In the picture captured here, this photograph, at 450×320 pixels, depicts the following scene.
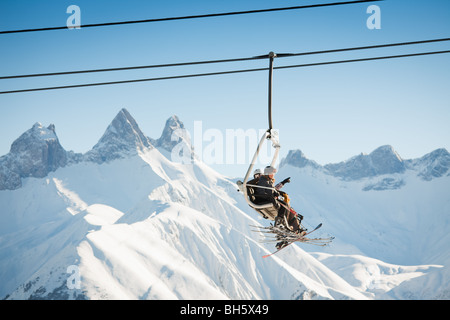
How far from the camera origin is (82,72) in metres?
13.1

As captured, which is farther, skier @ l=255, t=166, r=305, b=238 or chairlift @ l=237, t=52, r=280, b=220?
skier @ l=255, t=166, r=305, b=238

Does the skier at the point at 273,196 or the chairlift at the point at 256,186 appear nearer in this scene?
the chairlift at the point at 256,186
